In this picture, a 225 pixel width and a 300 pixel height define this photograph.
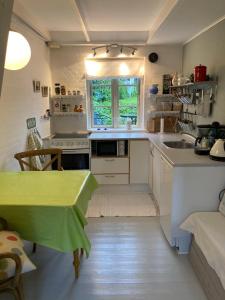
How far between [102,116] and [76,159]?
3.48 feet

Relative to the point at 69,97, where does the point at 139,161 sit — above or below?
below

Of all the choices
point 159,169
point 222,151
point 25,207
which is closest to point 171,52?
point 159,169

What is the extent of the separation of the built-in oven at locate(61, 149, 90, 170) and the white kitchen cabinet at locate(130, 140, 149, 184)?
69 cm

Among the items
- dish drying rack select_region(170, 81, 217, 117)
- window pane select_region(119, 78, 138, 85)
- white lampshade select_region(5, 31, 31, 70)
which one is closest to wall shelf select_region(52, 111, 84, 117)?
window pane select_region(119, 78, 138, 85)

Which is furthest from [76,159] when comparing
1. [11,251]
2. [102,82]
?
[11,251]

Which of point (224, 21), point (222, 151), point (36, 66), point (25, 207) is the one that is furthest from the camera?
point (36, 66)

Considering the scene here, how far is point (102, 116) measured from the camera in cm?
461

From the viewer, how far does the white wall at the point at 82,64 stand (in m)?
4.25

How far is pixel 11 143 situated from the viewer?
271cm

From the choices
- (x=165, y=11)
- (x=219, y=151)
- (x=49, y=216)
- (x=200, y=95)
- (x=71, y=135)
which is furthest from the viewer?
(x=71, y=135)

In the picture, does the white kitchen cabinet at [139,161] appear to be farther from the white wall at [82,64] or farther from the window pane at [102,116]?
the white wall at [82,64]

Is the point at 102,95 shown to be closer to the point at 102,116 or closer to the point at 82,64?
the point at 102,116

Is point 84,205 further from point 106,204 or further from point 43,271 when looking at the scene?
point 106,204

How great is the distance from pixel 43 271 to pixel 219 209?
1611 mm
